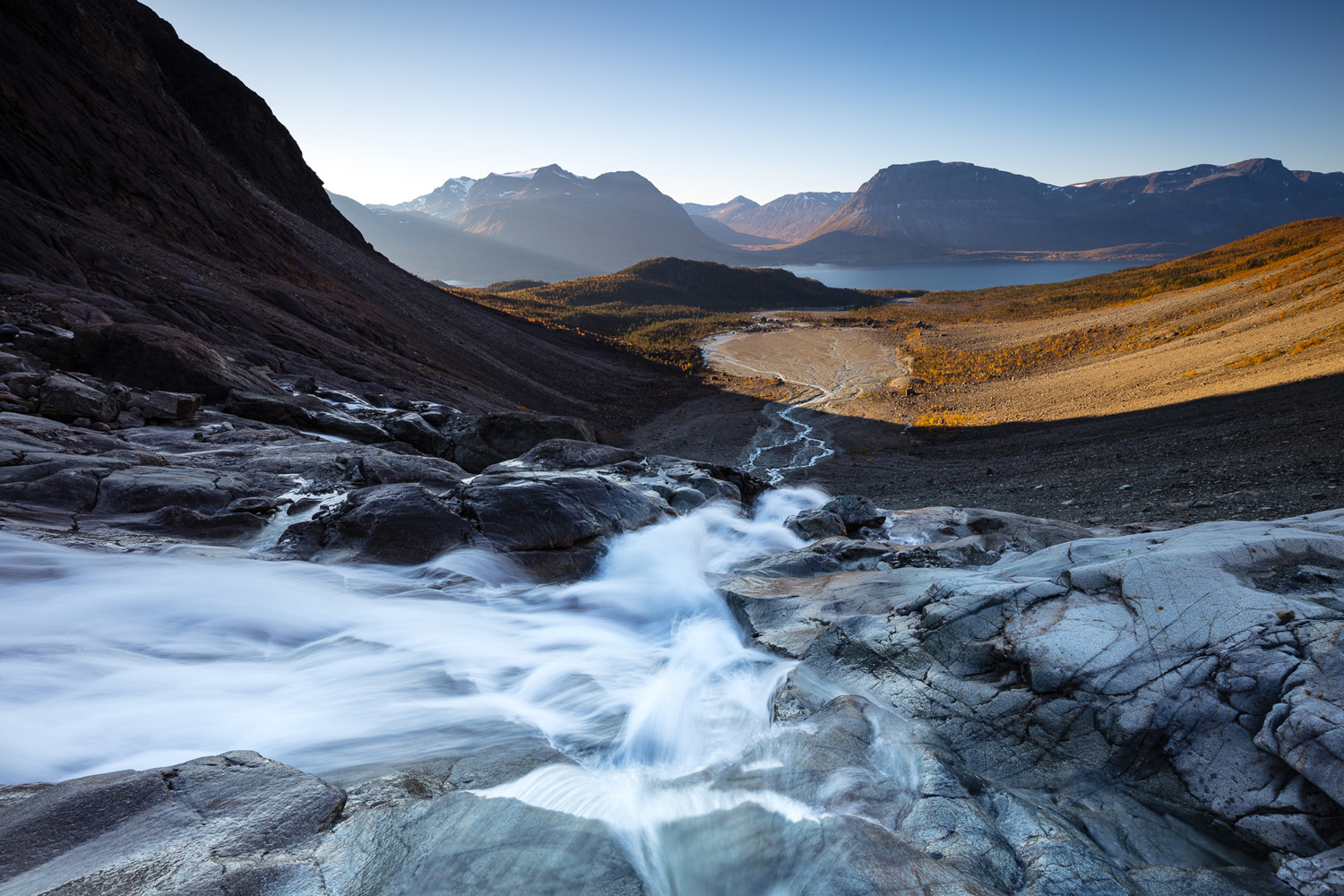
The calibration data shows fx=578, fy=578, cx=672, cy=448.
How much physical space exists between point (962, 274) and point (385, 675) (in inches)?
7119

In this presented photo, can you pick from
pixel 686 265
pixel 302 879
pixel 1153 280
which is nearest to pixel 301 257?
pixel 302 879

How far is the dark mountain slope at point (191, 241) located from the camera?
14.6 m

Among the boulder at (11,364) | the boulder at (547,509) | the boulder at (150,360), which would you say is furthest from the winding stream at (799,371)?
the boulder at (11,364)

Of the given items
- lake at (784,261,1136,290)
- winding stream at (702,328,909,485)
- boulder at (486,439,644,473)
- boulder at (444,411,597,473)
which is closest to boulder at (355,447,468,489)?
boulder at (486,439,644,473)

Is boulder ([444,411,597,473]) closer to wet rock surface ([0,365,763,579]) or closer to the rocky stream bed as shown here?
wet rock surface ([0,365,763,579])

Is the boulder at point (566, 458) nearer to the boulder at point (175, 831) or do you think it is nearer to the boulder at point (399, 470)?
the boulder at point (399, 470)

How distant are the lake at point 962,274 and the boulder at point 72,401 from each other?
129 metres

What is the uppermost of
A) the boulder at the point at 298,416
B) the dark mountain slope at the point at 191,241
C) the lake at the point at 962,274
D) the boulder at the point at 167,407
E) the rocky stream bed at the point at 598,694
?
the lake at the point at 962,274

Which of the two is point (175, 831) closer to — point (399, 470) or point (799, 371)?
point (399, 470)

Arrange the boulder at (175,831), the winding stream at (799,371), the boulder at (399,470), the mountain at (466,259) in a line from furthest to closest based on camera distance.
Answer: the mountain at (466,259) → the winding stream at (799,371) → the boulder at (399,470) → the boulder at (175,831)

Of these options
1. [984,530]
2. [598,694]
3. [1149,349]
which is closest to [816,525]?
[984,530]

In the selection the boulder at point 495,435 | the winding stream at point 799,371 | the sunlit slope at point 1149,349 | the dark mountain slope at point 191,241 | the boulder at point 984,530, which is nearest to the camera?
the boulder at point 984,530

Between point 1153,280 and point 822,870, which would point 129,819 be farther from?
point 1153,280

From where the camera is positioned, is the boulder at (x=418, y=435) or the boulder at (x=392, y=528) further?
the boulder at (x=418, y=435)
